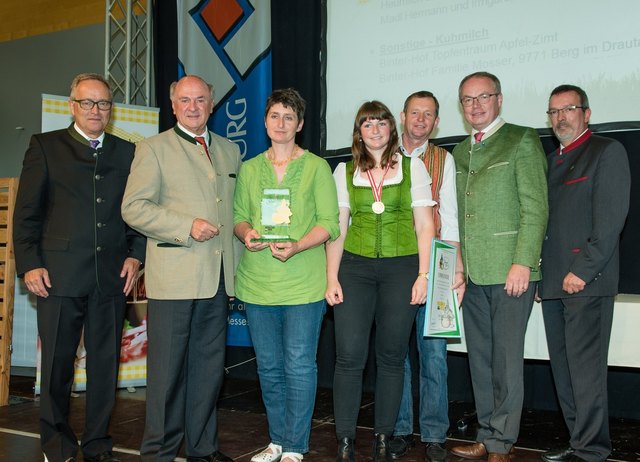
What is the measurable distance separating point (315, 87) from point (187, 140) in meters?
2.19

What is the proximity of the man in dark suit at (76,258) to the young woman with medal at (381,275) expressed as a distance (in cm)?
101

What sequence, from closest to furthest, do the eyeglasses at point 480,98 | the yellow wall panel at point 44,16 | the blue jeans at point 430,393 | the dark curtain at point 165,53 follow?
1. the eyeglasses at point 480,98
2. the blue jeans at point 430,393
3. the dark curtain at point 165,53
4. the yellow wall panel at point 44,16

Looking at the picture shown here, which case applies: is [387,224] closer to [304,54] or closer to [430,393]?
[430,393]

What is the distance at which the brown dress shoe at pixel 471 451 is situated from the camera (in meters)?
3.07

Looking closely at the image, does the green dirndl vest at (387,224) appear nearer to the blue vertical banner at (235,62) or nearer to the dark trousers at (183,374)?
the dark trousers at (183,374)

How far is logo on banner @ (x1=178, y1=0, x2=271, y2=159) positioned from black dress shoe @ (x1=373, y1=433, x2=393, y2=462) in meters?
2.83

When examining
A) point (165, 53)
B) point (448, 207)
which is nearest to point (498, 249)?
point (448, 207)

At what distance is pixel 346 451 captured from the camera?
2838mm

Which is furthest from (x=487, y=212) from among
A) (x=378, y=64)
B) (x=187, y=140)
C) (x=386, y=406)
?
(x=378, y=64)

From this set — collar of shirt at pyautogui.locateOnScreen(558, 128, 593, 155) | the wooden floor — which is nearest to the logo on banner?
the wooden floor

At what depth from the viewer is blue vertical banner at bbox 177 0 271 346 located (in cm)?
522

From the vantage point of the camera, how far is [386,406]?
9.35 feet

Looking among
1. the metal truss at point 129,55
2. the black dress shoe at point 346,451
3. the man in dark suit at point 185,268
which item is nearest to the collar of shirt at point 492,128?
the man in dark suit at point 185,268

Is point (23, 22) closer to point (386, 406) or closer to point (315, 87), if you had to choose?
point (315, 87)
